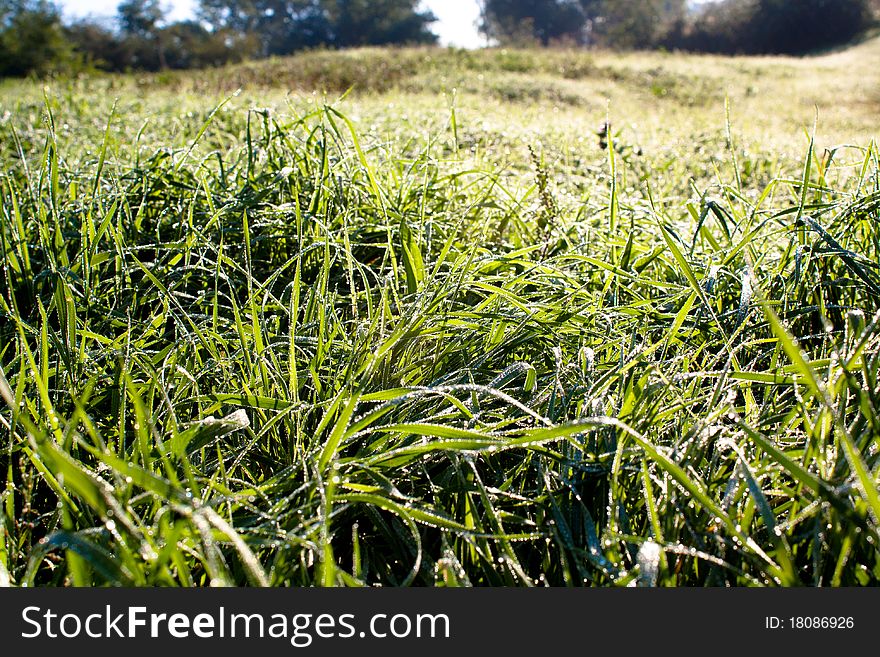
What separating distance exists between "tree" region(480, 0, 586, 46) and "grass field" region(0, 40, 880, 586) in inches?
1958

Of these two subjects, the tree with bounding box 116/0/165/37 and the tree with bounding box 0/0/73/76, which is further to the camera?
the tree with bounding box 116/0/165/37

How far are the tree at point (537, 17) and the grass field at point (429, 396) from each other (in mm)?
49723

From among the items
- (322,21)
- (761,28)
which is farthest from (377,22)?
(761,28)

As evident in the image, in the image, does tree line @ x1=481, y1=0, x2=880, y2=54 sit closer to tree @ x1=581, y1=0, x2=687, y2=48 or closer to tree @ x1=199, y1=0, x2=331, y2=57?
tree @ x1=581, y1=0, x2=687, y2=48

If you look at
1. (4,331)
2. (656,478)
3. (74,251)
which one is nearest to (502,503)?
(656,478)

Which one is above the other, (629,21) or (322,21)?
(322,21)

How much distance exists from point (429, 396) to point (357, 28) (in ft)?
146

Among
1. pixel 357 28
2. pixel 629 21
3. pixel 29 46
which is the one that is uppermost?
pixel 357 28

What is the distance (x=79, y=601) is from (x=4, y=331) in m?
0.78

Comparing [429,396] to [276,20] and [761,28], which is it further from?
[276,20]

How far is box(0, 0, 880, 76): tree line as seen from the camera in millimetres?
21656

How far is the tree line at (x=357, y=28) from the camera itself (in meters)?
21.7

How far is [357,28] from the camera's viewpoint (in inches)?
1601

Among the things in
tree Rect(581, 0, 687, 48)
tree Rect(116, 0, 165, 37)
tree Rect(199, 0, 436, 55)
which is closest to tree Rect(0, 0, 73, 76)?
tree Rect(116, 0, 165, 37)
